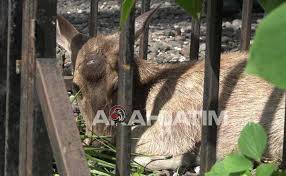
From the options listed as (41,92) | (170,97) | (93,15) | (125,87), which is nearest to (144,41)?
(93,15)

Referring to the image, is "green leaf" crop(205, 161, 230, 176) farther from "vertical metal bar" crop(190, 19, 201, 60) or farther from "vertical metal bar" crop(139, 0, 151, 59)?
"vertical metal bar" crop(139, 0, 151, 59)

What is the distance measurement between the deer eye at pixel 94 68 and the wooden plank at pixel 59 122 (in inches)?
96.0

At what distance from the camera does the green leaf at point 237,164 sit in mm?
1120

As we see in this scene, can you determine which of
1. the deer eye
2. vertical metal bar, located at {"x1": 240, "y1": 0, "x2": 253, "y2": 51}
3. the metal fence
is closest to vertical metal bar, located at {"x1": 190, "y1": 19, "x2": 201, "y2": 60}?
vertical metal bar, located at {"x1": 240, "y1": 0, "x2": 253, "y2": 51}

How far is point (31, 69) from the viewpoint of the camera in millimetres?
2096

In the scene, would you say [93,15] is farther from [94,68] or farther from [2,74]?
[2,74]

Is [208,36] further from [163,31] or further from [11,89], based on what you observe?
[163,31]

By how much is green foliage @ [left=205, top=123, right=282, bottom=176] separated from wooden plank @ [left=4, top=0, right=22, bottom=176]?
1.31 m

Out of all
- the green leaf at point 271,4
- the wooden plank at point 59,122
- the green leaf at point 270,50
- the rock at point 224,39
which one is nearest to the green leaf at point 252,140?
the green leaf at point 271,4

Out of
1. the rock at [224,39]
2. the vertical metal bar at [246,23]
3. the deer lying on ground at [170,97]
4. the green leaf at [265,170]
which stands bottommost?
the deer lying on ground at [170,97]

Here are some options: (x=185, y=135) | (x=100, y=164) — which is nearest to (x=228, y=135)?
(x=185, y=135)

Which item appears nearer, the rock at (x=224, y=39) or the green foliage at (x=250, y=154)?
the green foliage at (x=250, y=154)

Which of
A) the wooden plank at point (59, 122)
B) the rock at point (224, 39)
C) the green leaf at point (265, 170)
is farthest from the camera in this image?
the rock at point (224, 39)

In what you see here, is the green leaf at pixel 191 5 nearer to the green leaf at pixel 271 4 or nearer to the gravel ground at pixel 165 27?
the green leaf at pixel 271 4
